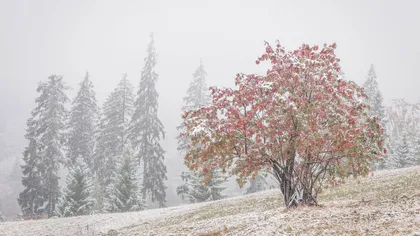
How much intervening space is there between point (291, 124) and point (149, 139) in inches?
1398

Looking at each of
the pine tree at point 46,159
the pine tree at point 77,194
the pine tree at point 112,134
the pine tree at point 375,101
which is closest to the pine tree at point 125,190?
the pine tree at point 77,194

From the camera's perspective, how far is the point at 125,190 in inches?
1453

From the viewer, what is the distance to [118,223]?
23.7 m

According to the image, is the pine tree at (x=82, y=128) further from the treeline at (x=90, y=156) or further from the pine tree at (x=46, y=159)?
the pine tree at (x=46, y=159)

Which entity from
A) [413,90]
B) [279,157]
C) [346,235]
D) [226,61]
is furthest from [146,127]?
[413,90]

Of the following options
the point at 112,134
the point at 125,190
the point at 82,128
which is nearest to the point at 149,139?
the point at 112,134

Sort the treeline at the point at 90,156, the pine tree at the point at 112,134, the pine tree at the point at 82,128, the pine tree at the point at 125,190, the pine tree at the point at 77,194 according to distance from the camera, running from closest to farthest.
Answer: the pine tree at the point at 77,194
the pine tree at the point at 125,190
the treeline at the point at 90,156
the pine tree at the point at 112,134
the pine tree at the point at 82,128

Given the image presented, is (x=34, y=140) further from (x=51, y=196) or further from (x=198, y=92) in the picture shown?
(x=198, y=92)

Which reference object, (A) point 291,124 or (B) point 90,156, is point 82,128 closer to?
(B) point 90,156

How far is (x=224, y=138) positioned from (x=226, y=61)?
545ft

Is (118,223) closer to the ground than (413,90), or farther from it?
closer to the ground

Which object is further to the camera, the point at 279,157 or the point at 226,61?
the point at 226,61

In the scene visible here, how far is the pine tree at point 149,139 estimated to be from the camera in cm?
4437

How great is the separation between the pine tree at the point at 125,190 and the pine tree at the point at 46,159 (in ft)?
30.7
